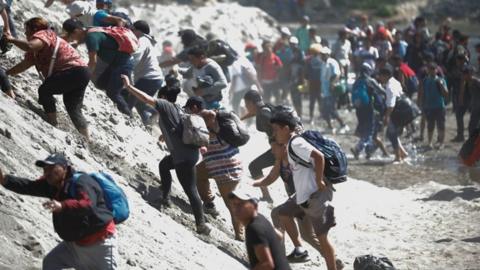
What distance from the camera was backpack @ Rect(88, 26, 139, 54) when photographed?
14.1 metres

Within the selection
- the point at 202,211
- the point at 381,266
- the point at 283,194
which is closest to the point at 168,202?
the point at 202,211

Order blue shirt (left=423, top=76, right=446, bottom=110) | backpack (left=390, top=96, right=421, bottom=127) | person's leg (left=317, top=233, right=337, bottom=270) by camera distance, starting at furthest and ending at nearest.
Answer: blue shirt (left=423, top=76, right=446, bottom=110) → backpack (left=390, top=96, right=421, bottom=127) → person's leg (left=317, top=233, right=337, bottom=270)

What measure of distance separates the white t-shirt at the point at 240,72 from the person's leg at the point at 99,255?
37.1 feet

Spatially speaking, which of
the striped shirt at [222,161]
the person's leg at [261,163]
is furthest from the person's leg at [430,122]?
the striped shirt at [222,161]

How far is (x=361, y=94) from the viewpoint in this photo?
68.2 feet

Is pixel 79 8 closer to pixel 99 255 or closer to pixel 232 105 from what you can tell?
pixel 232 105

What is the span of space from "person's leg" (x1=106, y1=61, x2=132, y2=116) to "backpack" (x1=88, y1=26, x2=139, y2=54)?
0.75ft

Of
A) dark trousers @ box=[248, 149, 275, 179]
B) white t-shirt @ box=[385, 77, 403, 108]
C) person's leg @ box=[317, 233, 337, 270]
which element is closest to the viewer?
person's leg @ box=[317, 233, 337, 270]

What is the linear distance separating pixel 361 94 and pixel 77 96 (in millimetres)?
8815

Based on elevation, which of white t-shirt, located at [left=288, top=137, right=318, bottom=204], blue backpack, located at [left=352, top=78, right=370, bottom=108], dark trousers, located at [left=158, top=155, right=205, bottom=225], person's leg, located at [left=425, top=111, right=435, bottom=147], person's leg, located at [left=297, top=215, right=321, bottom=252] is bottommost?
person's leg, located at [left=425, top=111, right=435, bottom=147]

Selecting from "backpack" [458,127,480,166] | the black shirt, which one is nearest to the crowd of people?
the black shirt

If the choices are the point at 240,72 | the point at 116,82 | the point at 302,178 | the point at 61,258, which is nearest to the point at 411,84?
the point at 240,72

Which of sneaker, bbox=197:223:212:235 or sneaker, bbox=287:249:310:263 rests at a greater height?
sneaker, bbox=197:223:212:235

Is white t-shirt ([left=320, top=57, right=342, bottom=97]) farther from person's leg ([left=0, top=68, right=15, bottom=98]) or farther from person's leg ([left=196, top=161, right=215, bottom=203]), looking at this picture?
person's leg ([left=0, top=68, right=15, bottom=98])
